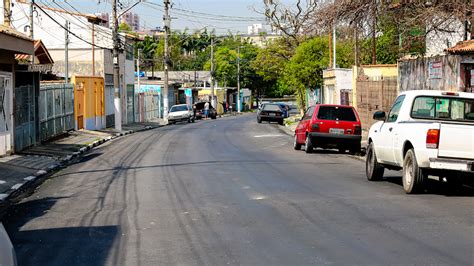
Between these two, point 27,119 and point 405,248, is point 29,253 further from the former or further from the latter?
point 27,119

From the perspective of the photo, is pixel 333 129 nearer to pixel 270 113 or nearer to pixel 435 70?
pixel 435 70

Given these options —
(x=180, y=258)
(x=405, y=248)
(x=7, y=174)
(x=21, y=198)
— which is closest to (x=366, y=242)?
(x=405, y=248)

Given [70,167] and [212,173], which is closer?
[212,173]

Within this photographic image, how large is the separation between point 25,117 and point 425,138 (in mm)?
16505

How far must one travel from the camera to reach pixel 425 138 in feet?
40.5

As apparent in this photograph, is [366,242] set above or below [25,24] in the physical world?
below

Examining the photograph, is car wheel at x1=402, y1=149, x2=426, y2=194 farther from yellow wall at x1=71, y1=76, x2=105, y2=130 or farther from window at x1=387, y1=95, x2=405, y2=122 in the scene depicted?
yellow wall at x1=71, y1=76, x2=105, y2=130

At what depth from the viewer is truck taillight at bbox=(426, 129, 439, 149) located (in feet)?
40.0

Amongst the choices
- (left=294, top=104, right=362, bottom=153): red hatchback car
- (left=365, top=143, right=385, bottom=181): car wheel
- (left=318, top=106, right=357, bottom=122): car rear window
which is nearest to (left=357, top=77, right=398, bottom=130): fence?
(left=318, top=106, right=357, bottom=122): car rear window

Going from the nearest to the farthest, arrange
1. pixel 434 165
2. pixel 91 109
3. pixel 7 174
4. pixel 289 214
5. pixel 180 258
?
1. pixel 180 258
2. pixel 289 214
3. pixel 434 165
4. pixel 7 174
5. pixel 91 109

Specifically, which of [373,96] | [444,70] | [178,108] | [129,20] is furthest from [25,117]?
[129,20]

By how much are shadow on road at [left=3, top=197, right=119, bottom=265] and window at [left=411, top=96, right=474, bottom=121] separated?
650 centimetres

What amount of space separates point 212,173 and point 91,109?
990 inches

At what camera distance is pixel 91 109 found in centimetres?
4097
